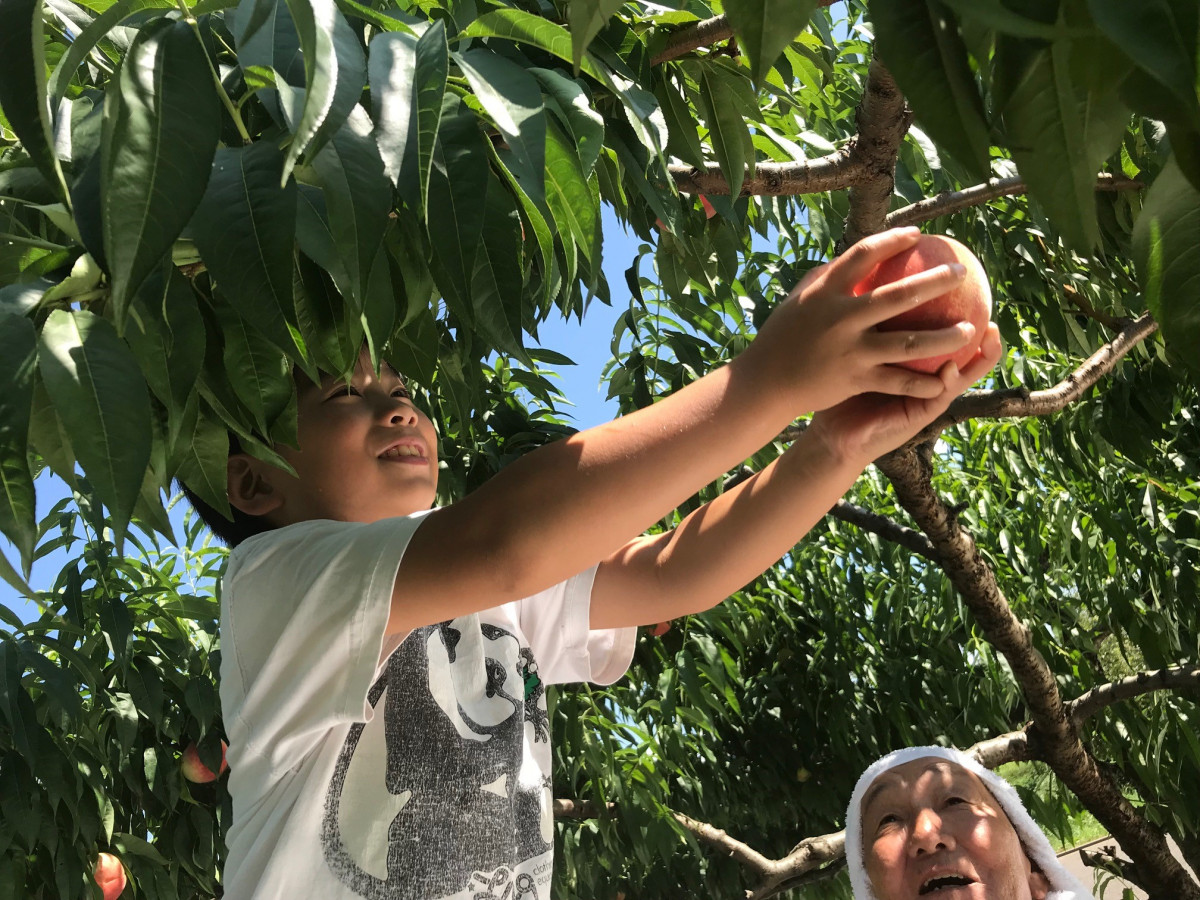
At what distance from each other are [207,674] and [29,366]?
1932 mm

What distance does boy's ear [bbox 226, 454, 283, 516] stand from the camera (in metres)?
1.26

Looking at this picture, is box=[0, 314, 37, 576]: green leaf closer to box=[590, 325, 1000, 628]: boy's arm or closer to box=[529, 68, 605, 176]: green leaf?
box=[529, 68, 605, 176]: green leaf

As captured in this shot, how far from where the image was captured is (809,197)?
1974mm

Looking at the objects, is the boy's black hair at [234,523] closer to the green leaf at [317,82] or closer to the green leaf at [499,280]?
the green leaf at [499,280]

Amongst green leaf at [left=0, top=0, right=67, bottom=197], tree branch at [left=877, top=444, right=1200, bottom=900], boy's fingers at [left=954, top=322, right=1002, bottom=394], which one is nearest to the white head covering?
tree branch at [left=877, top=444, right=1200, bottom=900]

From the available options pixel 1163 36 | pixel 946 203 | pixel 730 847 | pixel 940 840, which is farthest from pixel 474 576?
pixel 730 847

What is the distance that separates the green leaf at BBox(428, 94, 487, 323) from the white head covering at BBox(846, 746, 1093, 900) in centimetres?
175

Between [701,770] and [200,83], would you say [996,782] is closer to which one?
[701,770]

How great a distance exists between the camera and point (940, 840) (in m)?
1.96

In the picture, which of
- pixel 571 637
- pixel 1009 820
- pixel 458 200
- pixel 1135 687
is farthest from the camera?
pixel 1135 687

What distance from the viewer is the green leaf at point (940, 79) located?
0.33m

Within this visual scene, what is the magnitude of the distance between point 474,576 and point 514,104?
337 mm

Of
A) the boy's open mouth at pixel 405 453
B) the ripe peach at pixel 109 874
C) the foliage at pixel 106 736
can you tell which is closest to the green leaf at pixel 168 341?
the boy's open mouth at pixel 405 453

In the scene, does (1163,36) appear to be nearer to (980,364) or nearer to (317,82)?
(317,82)
